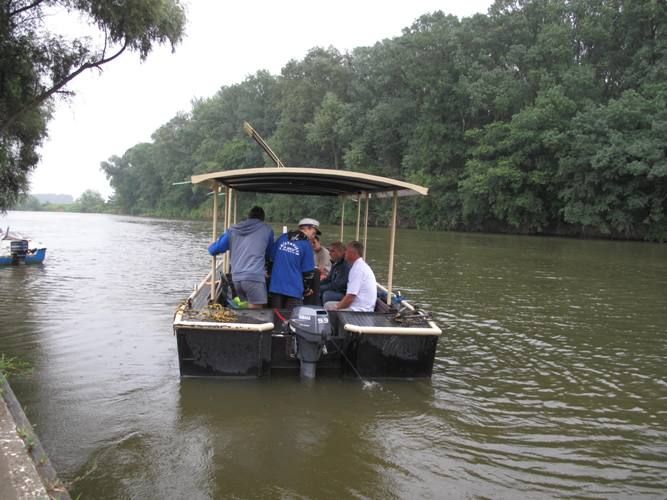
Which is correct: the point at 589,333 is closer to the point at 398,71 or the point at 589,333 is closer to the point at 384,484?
the point at 384,484

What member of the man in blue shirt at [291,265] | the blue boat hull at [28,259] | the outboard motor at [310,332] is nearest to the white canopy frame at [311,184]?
the man in blue shirt at [291,265]

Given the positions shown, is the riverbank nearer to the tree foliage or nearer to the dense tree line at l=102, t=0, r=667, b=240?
the tree foliage

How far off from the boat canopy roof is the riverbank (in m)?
3.38

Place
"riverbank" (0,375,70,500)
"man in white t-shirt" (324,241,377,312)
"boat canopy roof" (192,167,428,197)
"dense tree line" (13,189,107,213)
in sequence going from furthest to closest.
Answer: "dense tree line" (13,189,107,213) < "man in white t-shirt" (324,241,377,312) < "boat canopy roof" (192,167,428,197) < "riverbank" (0,375,70,500)

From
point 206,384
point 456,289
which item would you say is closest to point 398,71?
point 456,289

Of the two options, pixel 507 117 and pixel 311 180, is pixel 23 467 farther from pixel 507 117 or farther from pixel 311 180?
pixel 507 117

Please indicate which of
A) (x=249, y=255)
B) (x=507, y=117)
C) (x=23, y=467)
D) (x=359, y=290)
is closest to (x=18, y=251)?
(x=249, y=255)

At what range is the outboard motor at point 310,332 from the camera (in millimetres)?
5531

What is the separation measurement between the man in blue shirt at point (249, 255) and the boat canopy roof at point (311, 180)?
0.57m

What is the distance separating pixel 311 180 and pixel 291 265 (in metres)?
1.38

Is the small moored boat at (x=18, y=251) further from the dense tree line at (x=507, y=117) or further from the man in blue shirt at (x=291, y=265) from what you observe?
the dense tree line at (x=507, y=117)

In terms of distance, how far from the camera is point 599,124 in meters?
33.4

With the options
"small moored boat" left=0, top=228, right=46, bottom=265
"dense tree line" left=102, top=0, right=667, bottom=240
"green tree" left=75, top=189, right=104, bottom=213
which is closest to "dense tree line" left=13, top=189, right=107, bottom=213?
"green tree" left=75, top=189, right=104, bottom=213

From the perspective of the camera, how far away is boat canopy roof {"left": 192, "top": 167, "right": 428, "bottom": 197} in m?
6.31
